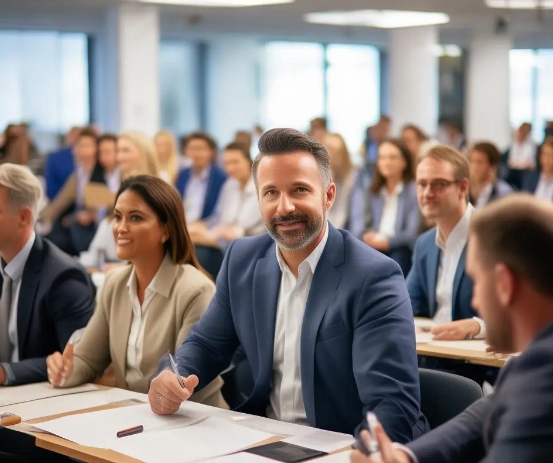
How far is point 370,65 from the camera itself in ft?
68.1

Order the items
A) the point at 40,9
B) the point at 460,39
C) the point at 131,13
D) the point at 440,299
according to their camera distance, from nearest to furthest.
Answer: the point at 440,299 → the point at 131,13 → the point at 40,9 → the point at 460,39

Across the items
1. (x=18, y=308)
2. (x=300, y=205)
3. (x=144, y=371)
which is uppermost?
(x=300, y=205)

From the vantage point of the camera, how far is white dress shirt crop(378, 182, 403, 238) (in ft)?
24.5

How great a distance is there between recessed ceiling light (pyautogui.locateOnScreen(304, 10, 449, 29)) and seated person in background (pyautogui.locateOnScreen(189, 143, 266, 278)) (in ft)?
19.4

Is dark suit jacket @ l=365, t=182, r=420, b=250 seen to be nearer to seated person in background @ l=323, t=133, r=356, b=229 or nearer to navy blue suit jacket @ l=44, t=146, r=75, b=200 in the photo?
seated person in background @ l=323, t=133, r=356, b=229

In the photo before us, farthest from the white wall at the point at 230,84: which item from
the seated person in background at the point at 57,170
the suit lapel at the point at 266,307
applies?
the suit lapel at the point at 266,307

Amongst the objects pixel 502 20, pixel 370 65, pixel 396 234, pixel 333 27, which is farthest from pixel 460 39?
pixel 396 234

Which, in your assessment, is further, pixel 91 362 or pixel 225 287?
pixel 91 362

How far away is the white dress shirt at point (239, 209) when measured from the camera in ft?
27.0

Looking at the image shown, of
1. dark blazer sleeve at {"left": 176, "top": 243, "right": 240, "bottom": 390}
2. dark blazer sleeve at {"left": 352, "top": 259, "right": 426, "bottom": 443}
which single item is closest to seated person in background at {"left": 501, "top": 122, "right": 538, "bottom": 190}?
dark blazer sleeve at {"left": 176, "top": 243, "right": 240, "bottom": 390}

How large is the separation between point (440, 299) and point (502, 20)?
35.6 feet

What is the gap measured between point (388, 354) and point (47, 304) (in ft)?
4.88

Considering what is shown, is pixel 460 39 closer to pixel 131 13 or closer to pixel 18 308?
pixel 131 13

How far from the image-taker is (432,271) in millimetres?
4246
